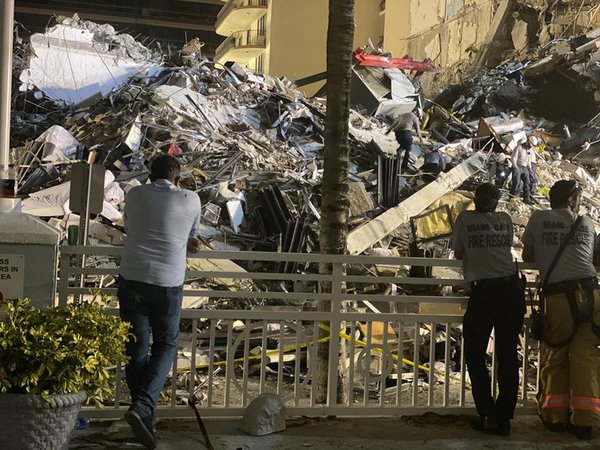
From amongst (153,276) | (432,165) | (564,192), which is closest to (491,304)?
(564,192)

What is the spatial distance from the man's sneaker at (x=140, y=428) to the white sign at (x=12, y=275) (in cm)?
95

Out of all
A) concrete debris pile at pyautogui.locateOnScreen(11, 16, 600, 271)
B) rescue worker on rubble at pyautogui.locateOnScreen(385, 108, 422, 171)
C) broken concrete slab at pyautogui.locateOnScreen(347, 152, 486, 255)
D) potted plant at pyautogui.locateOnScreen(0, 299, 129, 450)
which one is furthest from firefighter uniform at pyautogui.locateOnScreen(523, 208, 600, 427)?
rescue worker on rubble at pyautogui.locateOnScreen(385, 108, 422, 171)

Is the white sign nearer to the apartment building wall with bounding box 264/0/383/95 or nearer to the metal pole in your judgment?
the metal pole

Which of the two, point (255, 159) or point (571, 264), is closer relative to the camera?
point (571, 264)

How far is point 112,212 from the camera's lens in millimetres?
12117

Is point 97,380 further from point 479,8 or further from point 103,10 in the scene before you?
point 103,10

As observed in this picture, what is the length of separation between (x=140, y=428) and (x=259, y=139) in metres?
12.7

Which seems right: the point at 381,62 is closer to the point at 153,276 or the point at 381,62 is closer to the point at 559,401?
the point at 559,401

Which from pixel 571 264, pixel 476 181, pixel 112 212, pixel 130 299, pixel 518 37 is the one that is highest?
pixel 518 37

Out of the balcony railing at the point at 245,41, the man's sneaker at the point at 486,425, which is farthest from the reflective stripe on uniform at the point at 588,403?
the balcony railing at the point at 245,41

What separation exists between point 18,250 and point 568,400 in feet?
12.6

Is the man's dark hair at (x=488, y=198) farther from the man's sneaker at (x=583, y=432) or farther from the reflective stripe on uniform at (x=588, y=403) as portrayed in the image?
the man's sneaker at (x=583, y=432)

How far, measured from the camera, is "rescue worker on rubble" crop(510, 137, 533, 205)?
1716 cm

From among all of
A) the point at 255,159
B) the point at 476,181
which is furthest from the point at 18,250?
the point at 476,181
